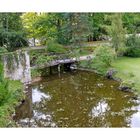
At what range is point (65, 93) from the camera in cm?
1343

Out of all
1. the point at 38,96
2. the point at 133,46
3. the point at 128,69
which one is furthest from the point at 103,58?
the point at 38,96

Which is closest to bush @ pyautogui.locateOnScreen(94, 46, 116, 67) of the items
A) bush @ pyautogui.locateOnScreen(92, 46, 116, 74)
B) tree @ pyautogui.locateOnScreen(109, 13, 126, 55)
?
bush @ pyautogui.locateOnScreen(92, 46, 116, 74)

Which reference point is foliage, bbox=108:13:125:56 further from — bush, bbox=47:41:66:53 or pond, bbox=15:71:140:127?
pond, bbox=15:71:140:127

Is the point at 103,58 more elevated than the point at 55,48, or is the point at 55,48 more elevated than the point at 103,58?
the point at 55,48

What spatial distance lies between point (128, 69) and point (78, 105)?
5542 mm

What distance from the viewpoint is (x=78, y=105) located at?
38.5 feet

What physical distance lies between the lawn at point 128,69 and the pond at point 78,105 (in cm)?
71

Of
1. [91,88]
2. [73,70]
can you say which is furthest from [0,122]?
[73,70]

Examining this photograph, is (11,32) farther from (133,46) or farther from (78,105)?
(78,105)

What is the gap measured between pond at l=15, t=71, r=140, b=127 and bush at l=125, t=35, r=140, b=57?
4.56 meters

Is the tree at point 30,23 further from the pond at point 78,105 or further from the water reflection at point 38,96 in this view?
the water reflection at point 38,96
